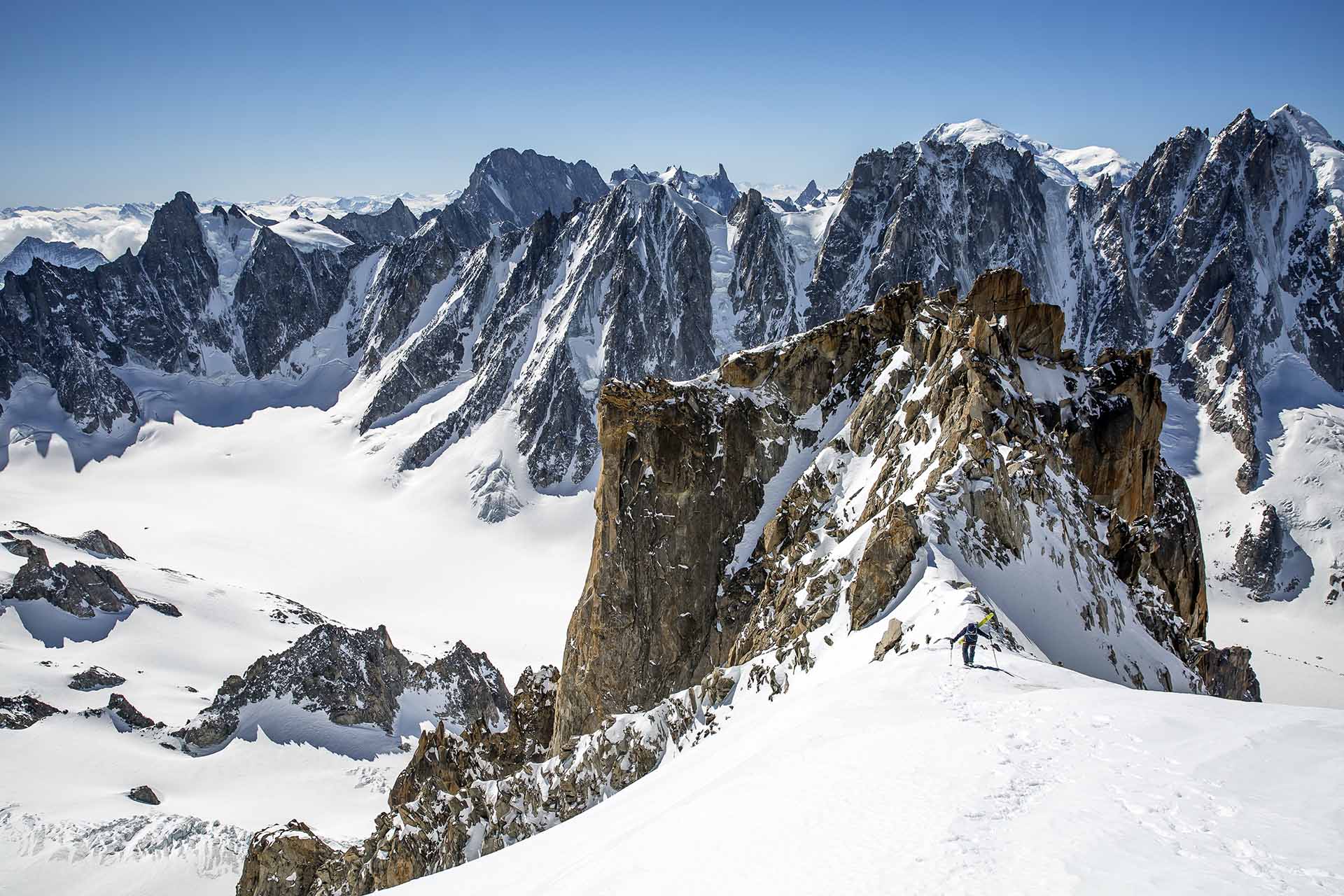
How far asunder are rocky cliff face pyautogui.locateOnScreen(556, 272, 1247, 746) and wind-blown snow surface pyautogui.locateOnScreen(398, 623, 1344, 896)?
7949 millimetres

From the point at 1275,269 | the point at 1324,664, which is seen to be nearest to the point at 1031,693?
the point at 1324,664

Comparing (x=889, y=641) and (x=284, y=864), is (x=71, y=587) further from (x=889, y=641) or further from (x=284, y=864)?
(x=889, y=641)

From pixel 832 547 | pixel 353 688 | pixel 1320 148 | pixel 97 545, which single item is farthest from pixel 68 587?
pixel 1320 148

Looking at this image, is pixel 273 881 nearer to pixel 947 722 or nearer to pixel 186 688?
pixel 947 722

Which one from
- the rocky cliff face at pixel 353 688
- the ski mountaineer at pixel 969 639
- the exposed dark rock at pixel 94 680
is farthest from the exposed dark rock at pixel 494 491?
the ski mountaineer at pixel 969 639

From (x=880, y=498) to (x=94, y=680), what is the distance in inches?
3181

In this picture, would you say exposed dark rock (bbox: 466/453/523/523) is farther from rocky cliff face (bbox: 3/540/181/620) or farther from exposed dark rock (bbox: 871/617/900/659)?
exposed dark rock (bbox: 871/617/900/659)

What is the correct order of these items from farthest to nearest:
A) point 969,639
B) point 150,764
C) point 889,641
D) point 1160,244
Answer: point 1160,244 → point 150,764 → point 889,641 → point 969,639

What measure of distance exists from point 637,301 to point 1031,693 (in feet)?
467

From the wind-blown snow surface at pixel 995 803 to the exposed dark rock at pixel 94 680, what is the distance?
76.1 meters

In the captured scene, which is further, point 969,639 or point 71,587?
point 71,587

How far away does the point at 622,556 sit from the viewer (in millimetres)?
43656

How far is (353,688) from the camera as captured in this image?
73188mm

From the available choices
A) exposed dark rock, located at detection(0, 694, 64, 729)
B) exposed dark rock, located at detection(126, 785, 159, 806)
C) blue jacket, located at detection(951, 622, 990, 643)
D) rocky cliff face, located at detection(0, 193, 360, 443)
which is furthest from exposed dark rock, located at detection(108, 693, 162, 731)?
rocky cliff face, located at detection(0, 193, 360, 443)
